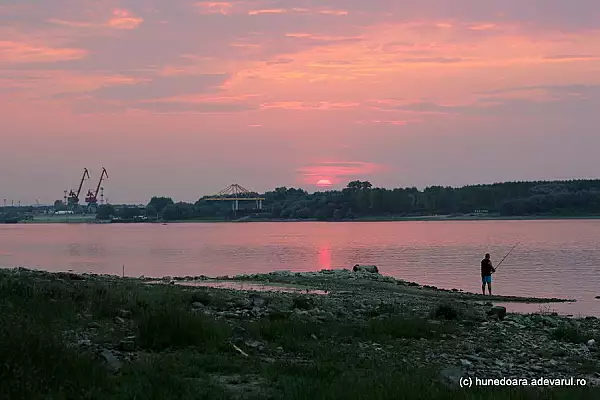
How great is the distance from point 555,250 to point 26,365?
68399 mm

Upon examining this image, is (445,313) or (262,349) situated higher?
(262,349)

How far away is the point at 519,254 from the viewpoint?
64875 millimetres

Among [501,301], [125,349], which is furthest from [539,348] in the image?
[501,301]

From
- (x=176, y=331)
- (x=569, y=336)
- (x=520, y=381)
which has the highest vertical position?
(x=176, y=331)

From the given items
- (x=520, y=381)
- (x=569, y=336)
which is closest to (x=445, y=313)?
(x=569, y=336)

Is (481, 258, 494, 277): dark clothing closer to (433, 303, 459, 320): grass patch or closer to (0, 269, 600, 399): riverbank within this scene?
(0, 269, 600, 399): riverbank

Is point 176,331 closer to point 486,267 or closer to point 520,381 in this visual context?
point 520,381

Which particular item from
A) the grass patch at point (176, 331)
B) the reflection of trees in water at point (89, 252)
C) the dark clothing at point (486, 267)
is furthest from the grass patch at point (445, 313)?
the reflection of trees in water at point (89, 252)

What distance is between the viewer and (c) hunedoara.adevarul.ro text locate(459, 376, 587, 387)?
28.6ft

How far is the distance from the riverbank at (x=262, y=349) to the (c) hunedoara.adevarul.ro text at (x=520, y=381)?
179mm

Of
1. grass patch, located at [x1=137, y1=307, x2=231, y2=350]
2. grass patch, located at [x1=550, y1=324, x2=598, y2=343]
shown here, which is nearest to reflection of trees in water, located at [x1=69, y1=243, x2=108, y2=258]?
grass patch, located at [x1=550, y1=324, x2=598, y2=343]

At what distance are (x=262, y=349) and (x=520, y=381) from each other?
3.64m

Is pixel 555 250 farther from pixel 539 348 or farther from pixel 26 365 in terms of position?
pixel 26 365

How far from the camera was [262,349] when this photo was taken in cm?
1068
